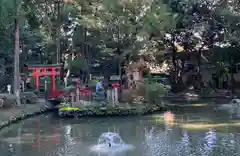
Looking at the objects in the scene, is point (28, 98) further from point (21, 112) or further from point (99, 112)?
point (99, 112)

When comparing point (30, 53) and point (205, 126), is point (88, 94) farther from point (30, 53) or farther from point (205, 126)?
point (30, 53)

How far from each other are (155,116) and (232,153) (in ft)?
31.5

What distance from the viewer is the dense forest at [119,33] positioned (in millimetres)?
26859

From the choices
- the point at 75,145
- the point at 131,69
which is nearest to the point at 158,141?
the point at 75,145

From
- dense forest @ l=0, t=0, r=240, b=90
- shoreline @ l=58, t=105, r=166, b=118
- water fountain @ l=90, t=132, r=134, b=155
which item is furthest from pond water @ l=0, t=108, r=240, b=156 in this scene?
dense forest @ l=0, t=0, r=240, b=90

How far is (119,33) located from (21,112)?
9505 millimetres

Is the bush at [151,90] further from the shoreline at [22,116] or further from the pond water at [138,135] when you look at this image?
the shoreline at [22,116]

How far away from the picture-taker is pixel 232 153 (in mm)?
11711

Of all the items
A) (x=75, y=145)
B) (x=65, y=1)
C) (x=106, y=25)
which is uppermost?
(x=65, y=1)

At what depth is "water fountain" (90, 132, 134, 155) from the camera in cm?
1256

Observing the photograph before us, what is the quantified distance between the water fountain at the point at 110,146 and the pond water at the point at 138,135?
244 mm

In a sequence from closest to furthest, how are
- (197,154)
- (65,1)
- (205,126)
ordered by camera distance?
(197,154) < (205,126) < (65,1)

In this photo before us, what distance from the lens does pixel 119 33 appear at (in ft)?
90.4

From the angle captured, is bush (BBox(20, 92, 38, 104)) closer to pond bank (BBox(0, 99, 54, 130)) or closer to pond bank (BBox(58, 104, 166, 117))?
pond bank (BBox(0, 99, 54, 130))
